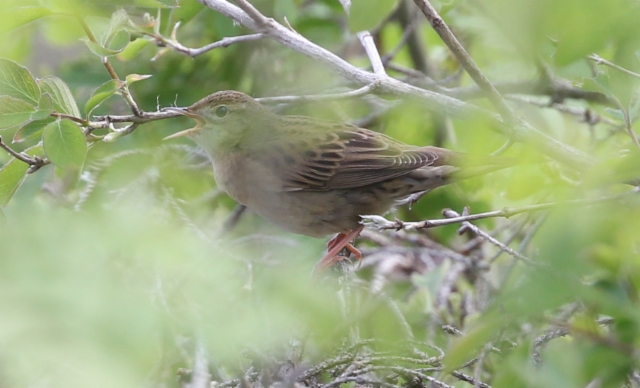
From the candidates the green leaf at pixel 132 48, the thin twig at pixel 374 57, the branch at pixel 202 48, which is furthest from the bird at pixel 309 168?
the green leaf at pixel 132 48

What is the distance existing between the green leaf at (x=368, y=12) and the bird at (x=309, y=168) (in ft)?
7.48

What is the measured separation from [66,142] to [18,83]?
24cm

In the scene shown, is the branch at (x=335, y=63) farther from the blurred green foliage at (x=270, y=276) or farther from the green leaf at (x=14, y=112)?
the green leaf at (x=14, y=112)

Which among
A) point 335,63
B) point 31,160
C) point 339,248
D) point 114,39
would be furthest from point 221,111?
point 31,160

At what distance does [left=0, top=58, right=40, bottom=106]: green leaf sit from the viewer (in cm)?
209

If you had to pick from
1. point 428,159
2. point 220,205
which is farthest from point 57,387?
point 220,205

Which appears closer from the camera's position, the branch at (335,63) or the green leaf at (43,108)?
the green leaf at (43,108)

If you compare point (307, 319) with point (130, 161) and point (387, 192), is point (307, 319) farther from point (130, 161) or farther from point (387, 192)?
point (387, 192)

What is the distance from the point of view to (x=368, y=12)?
129cm

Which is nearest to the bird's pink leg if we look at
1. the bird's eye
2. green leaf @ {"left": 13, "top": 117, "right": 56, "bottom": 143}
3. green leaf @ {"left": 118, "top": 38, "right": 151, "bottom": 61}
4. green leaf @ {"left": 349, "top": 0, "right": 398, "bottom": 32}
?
the bird's eye

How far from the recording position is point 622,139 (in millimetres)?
3439

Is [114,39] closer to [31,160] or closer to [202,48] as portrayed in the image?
[31,160]

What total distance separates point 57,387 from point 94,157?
10.1 ft

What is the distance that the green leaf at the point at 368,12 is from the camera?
1283mm
